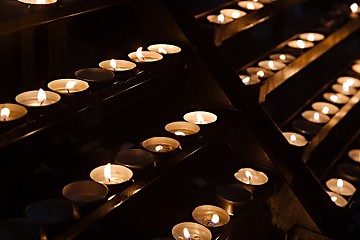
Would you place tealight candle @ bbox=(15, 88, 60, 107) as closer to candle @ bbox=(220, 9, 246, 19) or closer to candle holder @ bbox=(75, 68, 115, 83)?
candle holder @ bbox=(75, 68, 115, 83)

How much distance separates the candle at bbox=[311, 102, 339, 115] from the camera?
301cm

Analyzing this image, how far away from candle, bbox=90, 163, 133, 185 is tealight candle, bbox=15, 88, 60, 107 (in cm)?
25

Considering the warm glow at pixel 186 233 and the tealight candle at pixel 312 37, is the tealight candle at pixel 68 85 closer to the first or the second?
the warm glow at pixel 186 233

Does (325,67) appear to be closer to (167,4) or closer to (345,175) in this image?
(345,175)

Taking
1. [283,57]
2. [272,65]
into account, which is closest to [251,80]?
[272,65]

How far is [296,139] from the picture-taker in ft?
9.04

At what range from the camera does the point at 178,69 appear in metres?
2.31

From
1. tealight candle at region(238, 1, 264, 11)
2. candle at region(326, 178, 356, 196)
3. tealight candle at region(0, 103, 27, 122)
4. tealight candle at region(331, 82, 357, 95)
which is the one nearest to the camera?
tealight candle at region(0, 103, 27, 122)

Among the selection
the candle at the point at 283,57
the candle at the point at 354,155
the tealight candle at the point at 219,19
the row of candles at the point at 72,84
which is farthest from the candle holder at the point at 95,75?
the candle at the point at 354,155

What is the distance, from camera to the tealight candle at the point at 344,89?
128 inches

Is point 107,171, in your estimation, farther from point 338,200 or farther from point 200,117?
point 338,200

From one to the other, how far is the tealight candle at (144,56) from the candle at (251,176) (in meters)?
0.52

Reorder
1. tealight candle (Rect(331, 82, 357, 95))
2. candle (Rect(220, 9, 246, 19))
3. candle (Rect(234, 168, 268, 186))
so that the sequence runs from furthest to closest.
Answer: tealight candle (Rect(331, 82, 357, 95)), candle (Rect(220, 9, 246, 19)), candle (Rect(234, 168, 268, 186))

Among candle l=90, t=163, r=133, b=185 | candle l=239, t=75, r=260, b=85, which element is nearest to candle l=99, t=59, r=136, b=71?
candle l=90, t=163, r=133, b=185
